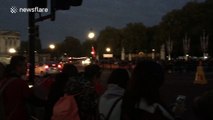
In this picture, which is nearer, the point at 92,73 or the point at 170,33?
the point at 92,73

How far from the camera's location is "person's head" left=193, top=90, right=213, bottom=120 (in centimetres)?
312

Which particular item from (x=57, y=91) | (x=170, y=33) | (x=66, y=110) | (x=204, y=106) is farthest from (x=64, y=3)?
(x=170, y=33)

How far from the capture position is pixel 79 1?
1076 cm

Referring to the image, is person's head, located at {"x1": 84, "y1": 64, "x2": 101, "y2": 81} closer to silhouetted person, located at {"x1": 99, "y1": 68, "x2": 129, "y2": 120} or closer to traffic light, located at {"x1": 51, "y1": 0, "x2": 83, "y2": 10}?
silhouetted person, located at {"x1": 99, "y1": 68, "x2": 129, "y2": 120}

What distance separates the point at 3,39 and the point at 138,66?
11921 cm

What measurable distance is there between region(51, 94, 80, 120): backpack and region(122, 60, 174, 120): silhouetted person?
6.11ft

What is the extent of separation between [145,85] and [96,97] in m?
2.51

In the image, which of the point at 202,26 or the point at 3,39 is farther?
the point at 3,39

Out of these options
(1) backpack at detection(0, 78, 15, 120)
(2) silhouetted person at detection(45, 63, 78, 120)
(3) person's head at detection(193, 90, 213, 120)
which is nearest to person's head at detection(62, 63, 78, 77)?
(2) silhouetted person at detection(45, 63, 78, 120)

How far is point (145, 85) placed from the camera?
13.1 feet

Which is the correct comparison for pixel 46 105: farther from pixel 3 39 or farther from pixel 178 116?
pixel 3 39

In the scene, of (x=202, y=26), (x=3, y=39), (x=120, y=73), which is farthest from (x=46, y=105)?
(x=3, y=39)

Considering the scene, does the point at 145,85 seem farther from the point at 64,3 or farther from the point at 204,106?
the point at 64,3

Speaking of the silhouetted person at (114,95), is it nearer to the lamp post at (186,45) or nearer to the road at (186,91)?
the road at (186,91)
